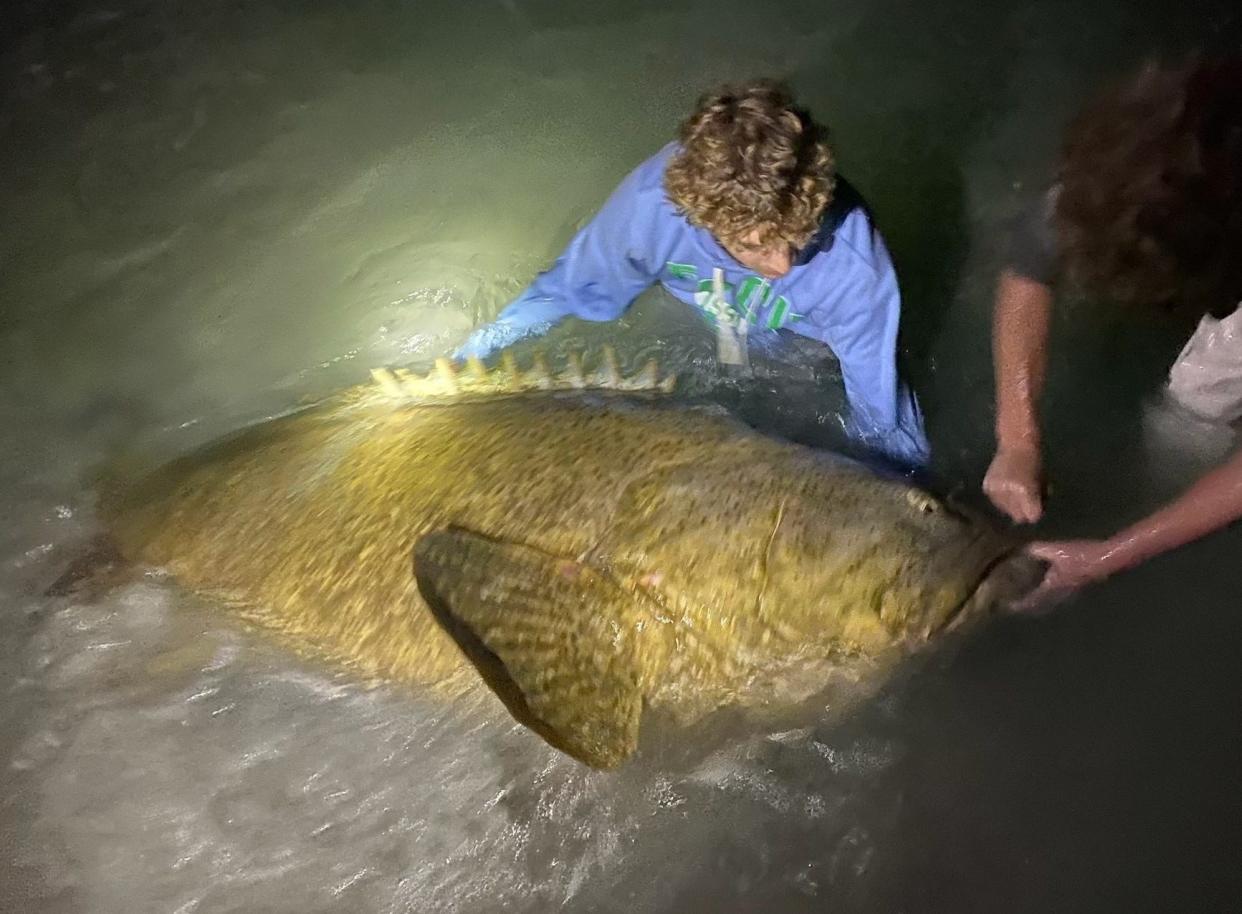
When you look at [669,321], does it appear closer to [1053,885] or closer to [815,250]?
[815,250]

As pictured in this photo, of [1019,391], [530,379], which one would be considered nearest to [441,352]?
[530,379]

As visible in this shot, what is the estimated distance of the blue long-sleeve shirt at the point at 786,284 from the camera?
2.36 metres

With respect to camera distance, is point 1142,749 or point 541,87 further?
point 541,87

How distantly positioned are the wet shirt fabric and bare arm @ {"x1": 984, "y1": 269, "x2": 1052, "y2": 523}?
61 millimetres

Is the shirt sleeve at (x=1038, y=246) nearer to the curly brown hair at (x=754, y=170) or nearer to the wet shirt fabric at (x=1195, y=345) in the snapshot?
the wet shirt fabric at (x=1195, y=345)

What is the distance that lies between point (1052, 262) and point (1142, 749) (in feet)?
4.26

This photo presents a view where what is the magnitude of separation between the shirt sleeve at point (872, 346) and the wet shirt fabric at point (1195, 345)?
1.08ft

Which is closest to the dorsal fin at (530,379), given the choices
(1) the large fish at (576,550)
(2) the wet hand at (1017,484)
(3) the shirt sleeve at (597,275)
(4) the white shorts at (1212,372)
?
(1) the large fish at (576,550)

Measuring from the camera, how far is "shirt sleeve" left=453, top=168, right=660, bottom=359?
2541 mm

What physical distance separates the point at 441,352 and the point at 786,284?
1.57 meters

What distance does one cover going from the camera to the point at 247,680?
2518 millimetres

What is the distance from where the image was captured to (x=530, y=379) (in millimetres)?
2488

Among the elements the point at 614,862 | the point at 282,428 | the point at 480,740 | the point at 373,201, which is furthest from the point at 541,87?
the point at 614,862

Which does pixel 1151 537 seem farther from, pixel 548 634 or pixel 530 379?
pixel 530 379
